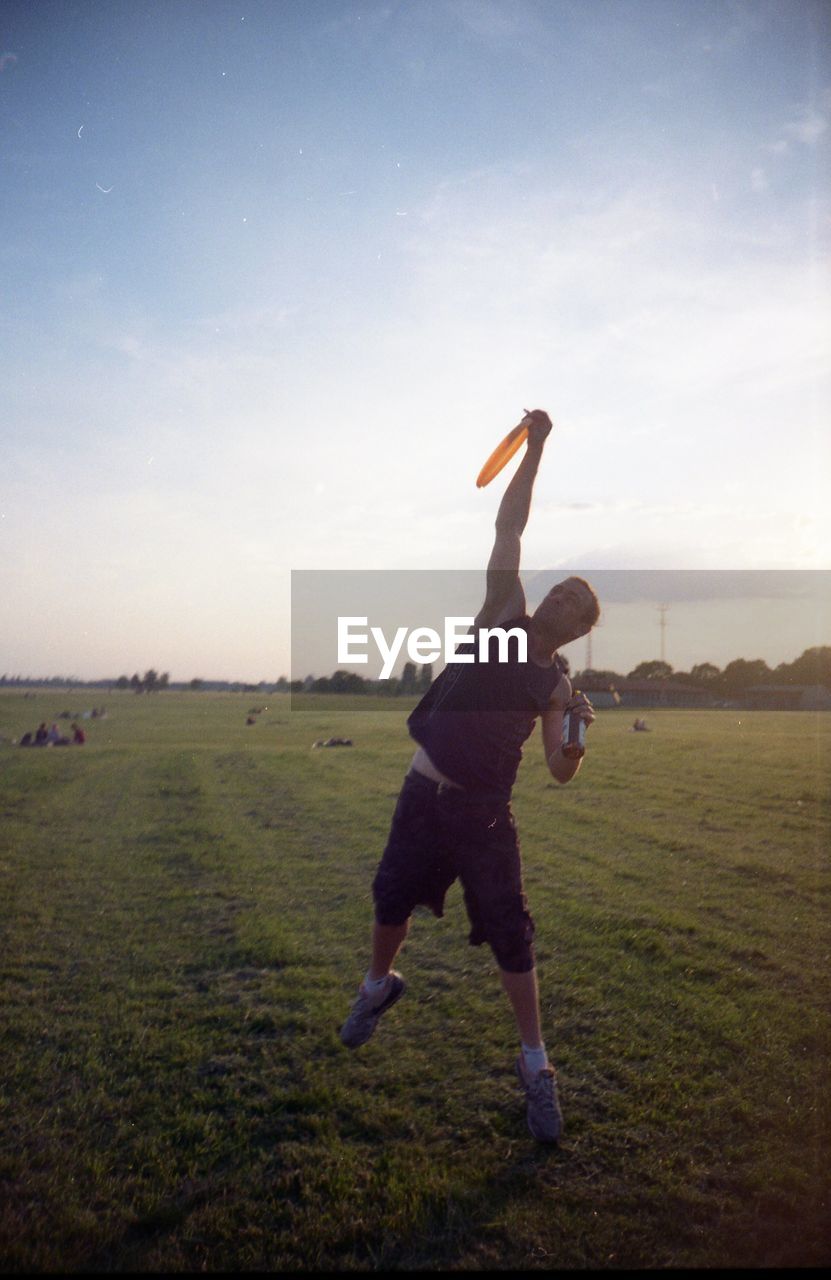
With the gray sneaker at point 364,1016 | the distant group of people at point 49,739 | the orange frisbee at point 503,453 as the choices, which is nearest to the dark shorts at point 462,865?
the gray sneaker at point 364,1016

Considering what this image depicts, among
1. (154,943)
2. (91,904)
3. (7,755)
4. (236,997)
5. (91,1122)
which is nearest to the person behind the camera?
(91,1122)

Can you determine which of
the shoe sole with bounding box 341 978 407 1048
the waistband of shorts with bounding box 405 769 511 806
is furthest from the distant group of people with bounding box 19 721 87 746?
the waistband of shorts with bounding box 405 769 511 806

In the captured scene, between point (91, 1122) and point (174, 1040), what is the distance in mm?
987

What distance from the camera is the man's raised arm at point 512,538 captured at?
14.4 feet

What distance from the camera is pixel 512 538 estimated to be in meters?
4.45

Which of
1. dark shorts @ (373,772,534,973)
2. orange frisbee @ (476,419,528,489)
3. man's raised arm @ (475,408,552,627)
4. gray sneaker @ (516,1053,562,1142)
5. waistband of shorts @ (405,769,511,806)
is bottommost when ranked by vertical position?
gray sneaker @ (516,1053,562,1142)

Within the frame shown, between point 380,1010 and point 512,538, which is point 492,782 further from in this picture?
point 380,1010

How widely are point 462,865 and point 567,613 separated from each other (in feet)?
4.66

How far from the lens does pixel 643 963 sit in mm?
6711

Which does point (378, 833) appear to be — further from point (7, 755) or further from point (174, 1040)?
point (7, 755)

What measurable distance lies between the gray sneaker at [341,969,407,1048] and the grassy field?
24 centimetres

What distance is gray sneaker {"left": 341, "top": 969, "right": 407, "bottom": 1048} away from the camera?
178 inches

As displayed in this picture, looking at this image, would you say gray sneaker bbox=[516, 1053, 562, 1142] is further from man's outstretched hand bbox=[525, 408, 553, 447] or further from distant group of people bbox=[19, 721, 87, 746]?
distant group of people bbox=[19, 721, 87, 746]

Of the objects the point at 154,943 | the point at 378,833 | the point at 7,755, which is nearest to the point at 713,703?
the point at 7,755
